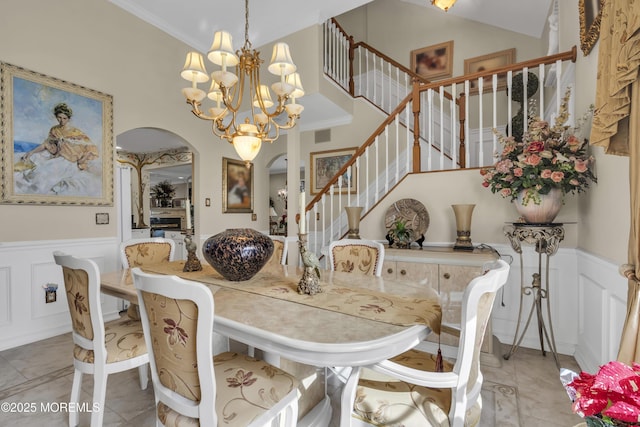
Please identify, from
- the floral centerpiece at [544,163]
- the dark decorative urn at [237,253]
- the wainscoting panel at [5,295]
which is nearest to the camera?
the dark decorative urn at [237,253]

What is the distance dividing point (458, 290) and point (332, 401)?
4.20ft

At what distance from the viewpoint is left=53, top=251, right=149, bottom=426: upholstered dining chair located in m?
1.47

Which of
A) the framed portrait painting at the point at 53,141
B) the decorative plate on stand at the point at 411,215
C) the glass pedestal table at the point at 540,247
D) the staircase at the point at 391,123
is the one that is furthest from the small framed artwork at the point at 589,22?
the framed portrait painting at the point at 53,141

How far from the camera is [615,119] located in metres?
1.22

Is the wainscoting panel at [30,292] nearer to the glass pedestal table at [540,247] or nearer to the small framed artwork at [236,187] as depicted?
the small framed artwork at [236,187]

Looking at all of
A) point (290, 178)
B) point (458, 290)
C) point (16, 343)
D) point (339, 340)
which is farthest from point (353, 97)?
point (16, 343)

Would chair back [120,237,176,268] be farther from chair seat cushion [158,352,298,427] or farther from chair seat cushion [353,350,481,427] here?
chair seat cushion [353,350,481,427]

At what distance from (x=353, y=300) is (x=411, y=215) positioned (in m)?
1.82

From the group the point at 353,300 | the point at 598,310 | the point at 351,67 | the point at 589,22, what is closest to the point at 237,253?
the point at 353,300

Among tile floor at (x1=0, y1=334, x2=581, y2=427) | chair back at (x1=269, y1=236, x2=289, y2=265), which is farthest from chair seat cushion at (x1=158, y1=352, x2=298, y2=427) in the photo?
chair back at (x1=269, y1=236, x2=289, y2=265)

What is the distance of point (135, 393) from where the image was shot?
1.96 m

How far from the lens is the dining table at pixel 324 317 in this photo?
938mm

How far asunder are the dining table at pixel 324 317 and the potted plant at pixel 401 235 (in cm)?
100

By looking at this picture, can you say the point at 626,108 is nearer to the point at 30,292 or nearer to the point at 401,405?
the point at 401,405
